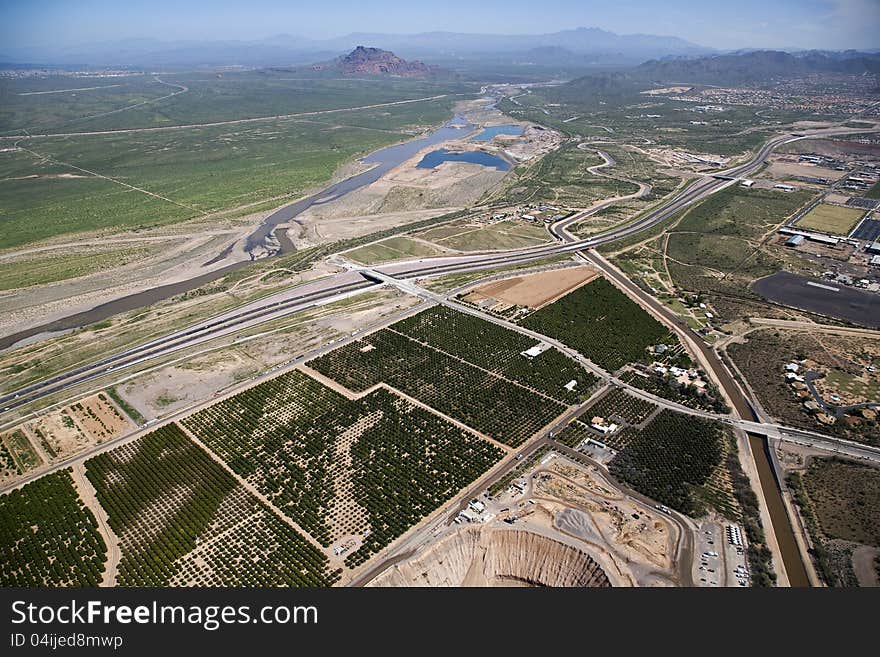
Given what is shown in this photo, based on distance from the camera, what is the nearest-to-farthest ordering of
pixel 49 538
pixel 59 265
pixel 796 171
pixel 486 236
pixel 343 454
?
pixel 49 538, pixel 343 454, pixel 59 265, pixel 486 236, pixel 796 171

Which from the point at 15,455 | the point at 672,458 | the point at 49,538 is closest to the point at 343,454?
the point at 49,538

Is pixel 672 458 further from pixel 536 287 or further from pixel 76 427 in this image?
pixel 76 427

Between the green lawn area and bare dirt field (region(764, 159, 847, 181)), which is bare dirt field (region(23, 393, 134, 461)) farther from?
bare dirt field (region(764, 159, 847, 181))

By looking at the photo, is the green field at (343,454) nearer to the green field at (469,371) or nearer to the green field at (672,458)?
the green field at (469,371)

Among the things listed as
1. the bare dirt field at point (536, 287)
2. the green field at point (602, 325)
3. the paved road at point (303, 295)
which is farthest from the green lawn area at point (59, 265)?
the green field at point (602, 325)

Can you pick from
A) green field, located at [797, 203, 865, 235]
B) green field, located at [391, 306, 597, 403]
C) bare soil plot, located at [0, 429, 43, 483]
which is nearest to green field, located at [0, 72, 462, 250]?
bare soil plot, located at [0, 429, 43, 483]

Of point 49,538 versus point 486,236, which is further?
point 486,236

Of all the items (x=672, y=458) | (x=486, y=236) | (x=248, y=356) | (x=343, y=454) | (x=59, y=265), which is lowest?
(x=343, y=454)
